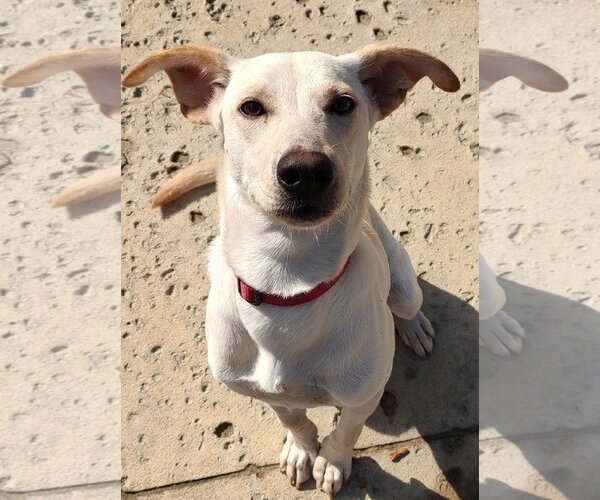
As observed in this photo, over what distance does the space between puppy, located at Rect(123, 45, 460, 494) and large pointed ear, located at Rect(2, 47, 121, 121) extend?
1.99ft

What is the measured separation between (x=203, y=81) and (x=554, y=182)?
86.0 inches

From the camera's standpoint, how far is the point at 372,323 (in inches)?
107

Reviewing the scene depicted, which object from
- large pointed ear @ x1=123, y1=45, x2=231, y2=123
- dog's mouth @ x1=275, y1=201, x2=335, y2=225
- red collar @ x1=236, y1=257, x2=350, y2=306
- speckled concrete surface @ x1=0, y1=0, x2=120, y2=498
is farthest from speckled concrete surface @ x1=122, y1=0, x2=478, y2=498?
dog's mouth @ x1=275, y1=201, x2=335, y2=225

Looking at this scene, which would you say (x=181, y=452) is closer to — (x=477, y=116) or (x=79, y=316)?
(x=79, y=316)

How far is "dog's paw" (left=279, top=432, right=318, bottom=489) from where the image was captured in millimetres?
3428

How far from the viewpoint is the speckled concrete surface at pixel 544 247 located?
355 centimetres

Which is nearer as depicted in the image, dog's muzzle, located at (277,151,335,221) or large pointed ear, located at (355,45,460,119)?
dog's muzzle, located at (277,151,335,221)

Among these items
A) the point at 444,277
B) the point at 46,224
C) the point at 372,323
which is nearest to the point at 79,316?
the point at 46,224

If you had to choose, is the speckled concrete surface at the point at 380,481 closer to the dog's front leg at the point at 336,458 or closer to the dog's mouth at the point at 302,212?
the dog's front leg at the point at 336,458

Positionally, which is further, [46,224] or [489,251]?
[489,251]

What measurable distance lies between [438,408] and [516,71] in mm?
1623

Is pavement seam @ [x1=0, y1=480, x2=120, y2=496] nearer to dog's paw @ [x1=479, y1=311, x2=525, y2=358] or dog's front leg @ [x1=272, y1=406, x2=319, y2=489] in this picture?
dog's front leg @ [x1=272, y1=406, x2=319, y2=489]

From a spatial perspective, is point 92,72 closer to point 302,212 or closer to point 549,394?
point 302,212

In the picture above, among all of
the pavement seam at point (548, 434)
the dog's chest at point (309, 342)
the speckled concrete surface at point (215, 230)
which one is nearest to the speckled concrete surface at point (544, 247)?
the pavement seam at point (548, 434)
